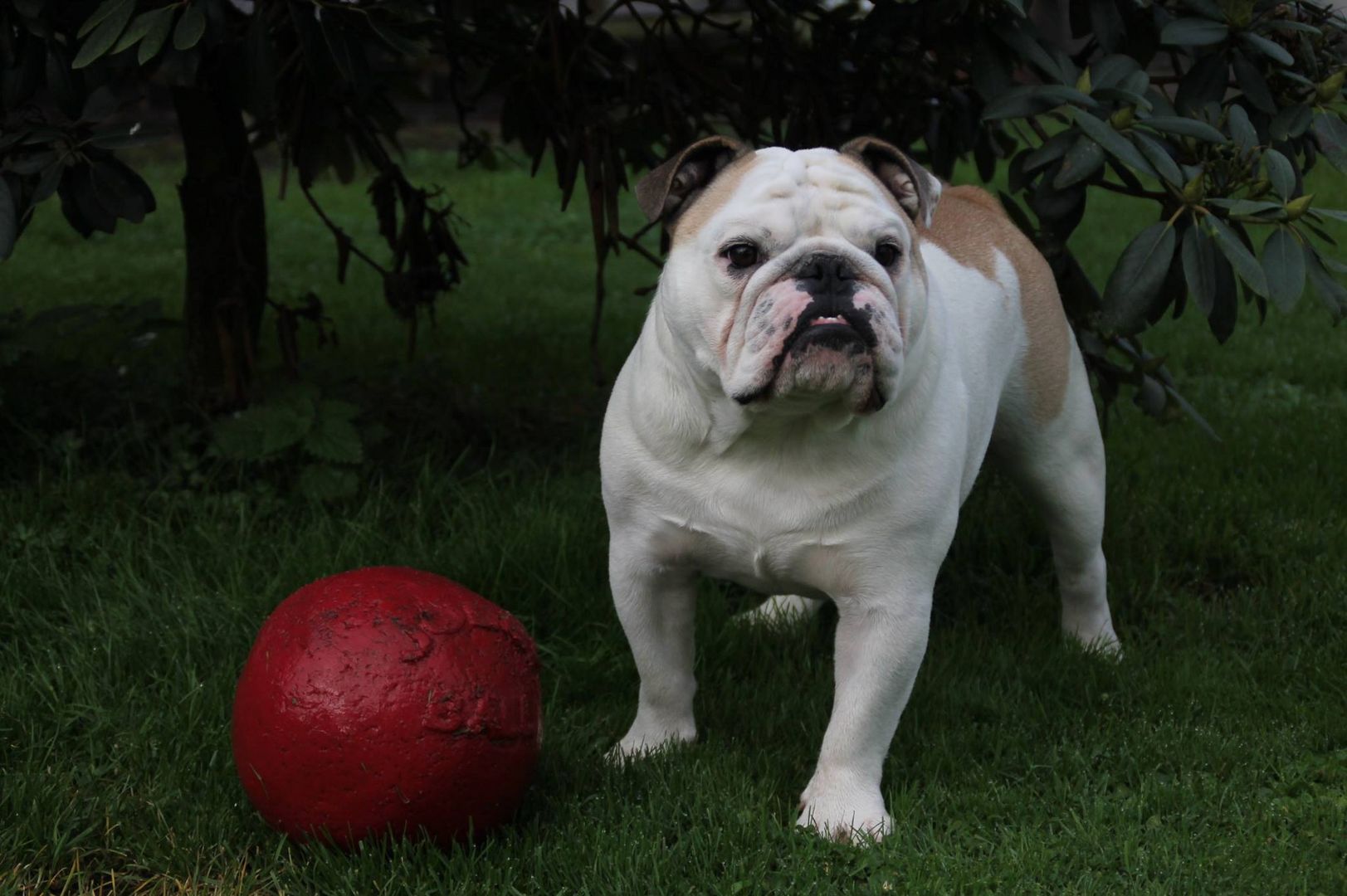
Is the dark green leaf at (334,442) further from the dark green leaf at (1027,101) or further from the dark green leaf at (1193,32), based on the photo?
the dark green leaf at (1193,32)

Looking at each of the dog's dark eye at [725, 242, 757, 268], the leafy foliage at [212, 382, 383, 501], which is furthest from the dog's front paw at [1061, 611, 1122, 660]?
the leafy foliage at [212, 382, 383, 501]

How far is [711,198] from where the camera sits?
3053mm

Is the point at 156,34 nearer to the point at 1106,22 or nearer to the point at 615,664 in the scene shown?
the point at 615,664

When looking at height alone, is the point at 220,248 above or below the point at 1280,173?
below

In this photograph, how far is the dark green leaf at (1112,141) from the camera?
3.26 m

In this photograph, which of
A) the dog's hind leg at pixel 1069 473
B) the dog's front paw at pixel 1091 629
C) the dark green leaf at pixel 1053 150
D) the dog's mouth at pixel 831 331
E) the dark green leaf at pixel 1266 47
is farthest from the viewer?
the dog's front paw at pixel 1091 629

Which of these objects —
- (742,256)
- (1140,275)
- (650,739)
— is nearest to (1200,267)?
(1140,275)

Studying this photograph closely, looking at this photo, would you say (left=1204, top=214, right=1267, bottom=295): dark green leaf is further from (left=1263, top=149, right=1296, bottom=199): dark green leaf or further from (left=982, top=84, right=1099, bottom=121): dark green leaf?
(left=982, top=84, right=1099, bottom=121): dark green leaf

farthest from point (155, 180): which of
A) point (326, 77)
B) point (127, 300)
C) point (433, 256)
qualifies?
point (326, 77)

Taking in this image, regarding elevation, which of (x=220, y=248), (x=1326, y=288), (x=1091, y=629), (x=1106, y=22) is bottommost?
(x=1091, y=629)

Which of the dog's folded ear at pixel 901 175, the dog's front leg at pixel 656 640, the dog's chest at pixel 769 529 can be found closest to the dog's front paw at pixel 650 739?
the dog's front leg at pixel 656 640

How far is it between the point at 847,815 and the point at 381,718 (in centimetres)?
103

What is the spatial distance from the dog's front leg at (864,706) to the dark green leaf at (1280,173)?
124cm

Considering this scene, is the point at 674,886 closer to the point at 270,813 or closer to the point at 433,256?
the point at 270,813
